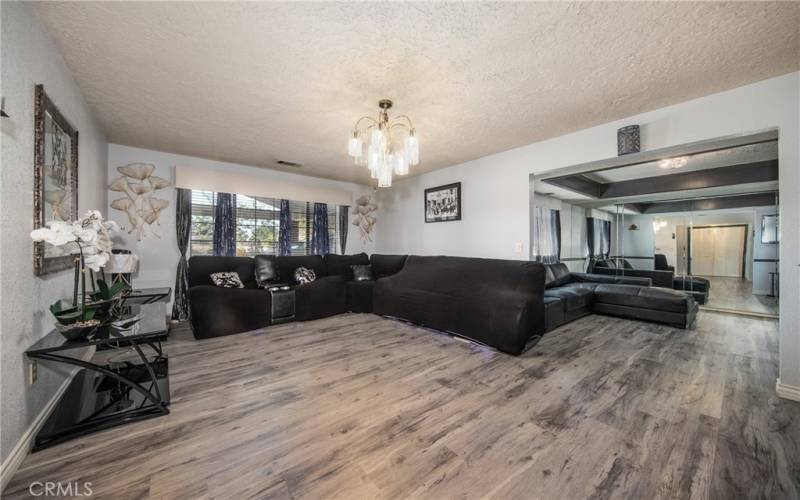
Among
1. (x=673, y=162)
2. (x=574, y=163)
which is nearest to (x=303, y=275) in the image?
(x=574, y=163)

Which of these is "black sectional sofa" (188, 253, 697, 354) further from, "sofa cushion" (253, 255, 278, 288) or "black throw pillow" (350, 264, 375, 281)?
"black throw pillow" (350, 264, 375, 281)

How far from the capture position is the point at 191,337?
11.1 ft

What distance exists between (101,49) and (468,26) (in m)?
2.51

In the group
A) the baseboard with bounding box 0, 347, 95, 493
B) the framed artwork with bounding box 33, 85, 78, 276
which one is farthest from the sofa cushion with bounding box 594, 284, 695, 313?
the framed artwork with bounding box 33, 85, 78, 276

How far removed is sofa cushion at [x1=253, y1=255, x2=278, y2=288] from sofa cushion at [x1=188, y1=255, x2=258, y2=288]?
0.35 feet

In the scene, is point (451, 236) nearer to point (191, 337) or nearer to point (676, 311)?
point (676, 311)

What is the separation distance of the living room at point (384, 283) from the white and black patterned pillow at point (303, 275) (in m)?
0.41

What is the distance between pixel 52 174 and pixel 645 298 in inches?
259

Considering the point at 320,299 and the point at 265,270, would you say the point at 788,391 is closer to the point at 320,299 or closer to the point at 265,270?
the point at 320,299

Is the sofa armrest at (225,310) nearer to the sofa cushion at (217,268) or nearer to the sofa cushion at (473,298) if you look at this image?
the sofa cushion at (217,268)

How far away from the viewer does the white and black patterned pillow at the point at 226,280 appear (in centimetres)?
395

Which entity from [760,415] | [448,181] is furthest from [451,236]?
[760,415]

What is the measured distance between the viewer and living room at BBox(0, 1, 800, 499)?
1.42 metres

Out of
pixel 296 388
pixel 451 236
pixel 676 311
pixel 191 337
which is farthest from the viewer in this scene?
pixel 451 236
